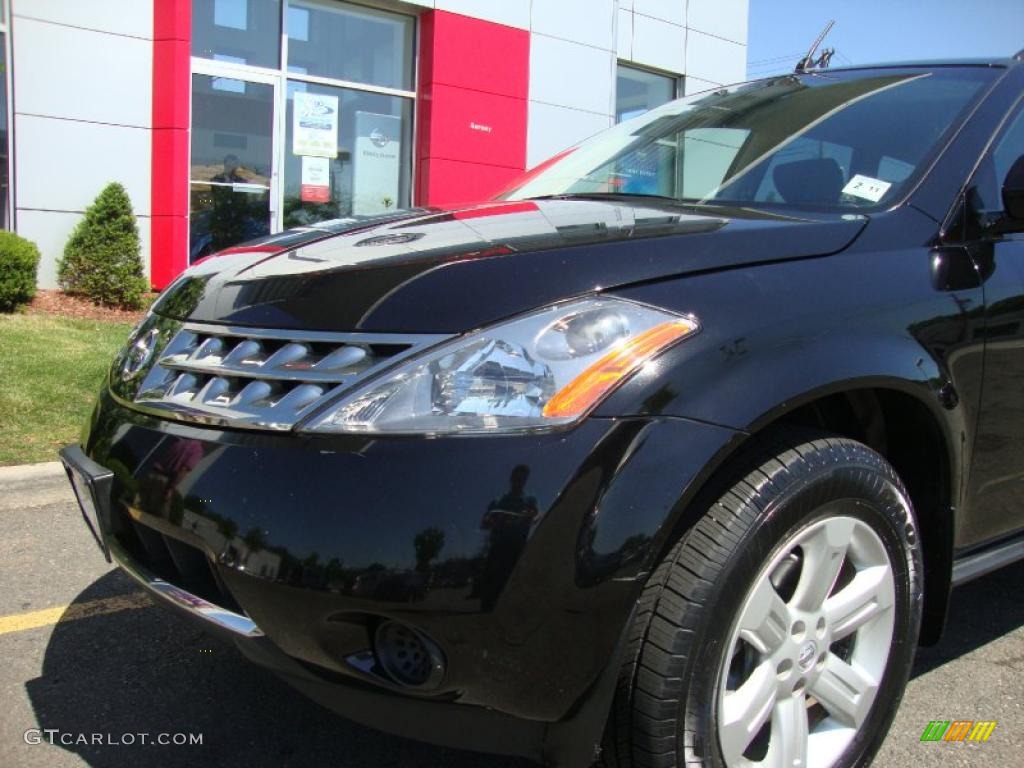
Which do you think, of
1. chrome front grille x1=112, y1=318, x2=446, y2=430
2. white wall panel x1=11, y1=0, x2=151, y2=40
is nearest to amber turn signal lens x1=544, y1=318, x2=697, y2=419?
chrome front grille x1=112, y1=318, x2=446, y2=430

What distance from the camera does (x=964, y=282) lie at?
2.22 meters

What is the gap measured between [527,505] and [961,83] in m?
2.01

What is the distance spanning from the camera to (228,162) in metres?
9.93

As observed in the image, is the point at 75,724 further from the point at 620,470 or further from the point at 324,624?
the point at 620,470

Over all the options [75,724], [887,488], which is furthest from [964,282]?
[75,724]

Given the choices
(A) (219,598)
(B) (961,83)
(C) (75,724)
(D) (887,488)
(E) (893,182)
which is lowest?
(C) (75,724)

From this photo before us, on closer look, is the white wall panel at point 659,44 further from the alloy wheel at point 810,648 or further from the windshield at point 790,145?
the alloy wheel at point 810,648

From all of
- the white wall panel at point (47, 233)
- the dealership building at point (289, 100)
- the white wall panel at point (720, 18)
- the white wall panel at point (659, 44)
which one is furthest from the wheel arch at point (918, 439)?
the white wall panel at point (720, 18)

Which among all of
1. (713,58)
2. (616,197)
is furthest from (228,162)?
(616,197)

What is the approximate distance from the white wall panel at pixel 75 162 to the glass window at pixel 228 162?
0.56 metres

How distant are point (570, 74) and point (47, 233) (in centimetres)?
663

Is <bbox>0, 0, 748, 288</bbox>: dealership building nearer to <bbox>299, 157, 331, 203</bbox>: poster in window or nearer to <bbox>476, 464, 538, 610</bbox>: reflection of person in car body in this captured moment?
<bbox>299, 157, 331, 203</bbox>: poster in window

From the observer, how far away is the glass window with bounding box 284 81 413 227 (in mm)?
10344

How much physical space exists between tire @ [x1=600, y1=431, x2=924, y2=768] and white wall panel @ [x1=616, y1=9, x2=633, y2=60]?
11.5m
